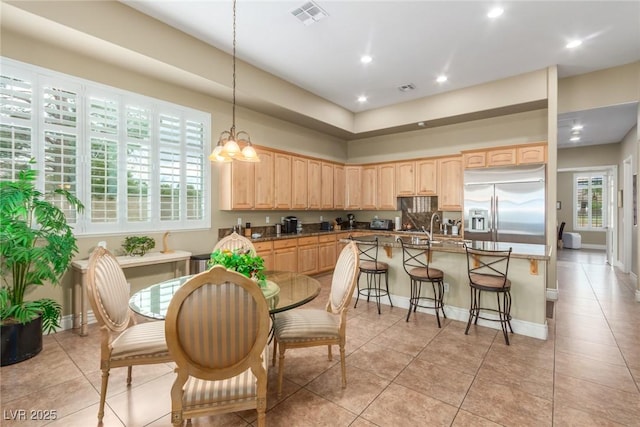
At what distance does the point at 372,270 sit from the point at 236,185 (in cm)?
260

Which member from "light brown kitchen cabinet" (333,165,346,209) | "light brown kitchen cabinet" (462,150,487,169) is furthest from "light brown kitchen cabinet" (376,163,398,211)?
"light brown kitchen cabinet" (462,150,487,169)

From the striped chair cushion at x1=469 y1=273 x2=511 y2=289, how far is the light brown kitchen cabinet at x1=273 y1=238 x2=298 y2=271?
309cm

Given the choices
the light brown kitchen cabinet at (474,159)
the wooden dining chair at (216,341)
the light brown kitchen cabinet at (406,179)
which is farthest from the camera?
the light brown kitchen cabinet at (406,179)

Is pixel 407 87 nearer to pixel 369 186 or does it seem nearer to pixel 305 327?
pixel 369 186

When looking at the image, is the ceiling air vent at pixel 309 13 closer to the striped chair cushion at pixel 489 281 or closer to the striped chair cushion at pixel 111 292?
the striped chair cushion at pixel 111 292

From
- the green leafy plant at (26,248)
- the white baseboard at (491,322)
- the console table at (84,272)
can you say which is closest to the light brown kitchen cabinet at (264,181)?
the console table at (84,272)

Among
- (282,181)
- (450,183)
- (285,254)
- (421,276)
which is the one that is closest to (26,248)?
(285,254)

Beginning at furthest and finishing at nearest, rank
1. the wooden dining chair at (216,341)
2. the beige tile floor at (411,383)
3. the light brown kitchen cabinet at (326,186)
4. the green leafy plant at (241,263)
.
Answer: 1. the light brown kitchen cabinet at (326,186)
2. the green leafy plant at (241,263)
3. the beige tile floor at (411,383)
4. the wooden dining chair at (216,341)

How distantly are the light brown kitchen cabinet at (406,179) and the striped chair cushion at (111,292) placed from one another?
5563 millimetres

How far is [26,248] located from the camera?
2740 millimetres

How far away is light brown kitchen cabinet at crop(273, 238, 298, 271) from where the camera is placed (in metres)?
5.31

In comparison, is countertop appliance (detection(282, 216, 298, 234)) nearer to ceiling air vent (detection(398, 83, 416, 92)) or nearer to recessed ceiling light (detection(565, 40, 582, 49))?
ceiling air vent (detection(398, 83, 416, 92))

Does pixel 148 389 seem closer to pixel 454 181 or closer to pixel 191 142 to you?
pixel 191 142

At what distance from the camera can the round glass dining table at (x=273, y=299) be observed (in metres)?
1.94
